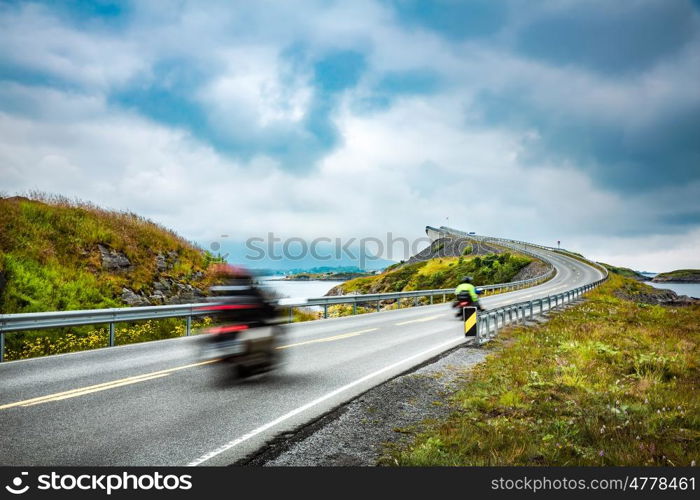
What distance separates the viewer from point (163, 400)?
631 cm

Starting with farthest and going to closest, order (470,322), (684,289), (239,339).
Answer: (684,289) < (470,322) < (239,339)

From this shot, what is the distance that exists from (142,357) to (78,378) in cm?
208

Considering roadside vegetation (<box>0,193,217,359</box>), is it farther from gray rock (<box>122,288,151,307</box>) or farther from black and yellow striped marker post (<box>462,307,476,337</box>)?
black and yellow striped marker post (<box>462,307,476,337</box>)

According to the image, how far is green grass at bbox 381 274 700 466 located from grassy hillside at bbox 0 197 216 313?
452 inches

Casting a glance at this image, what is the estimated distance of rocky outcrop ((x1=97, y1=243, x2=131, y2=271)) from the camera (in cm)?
1565

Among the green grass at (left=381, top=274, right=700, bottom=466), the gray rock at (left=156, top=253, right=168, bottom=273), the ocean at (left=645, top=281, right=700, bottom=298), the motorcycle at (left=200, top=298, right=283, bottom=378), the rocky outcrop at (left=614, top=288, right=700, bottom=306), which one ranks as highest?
the gray rock at (left=156, top=253, right=168, bottom=273)

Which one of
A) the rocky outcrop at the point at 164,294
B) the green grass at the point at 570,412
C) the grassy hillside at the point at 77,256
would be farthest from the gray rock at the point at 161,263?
the green grass at the point at 570,412

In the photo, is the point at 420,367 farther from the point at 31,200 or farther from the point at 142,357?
the point at 31,200

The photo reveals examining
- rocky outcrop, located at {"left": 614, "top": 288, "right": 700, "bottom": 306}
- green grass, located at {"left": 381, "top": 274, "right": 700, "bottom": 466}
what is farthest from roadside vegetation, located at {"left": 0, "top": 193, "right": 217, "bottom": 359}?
rocky outcrop, located at {"left": 614, "top": 288, "right": 700, "bottom": 306}

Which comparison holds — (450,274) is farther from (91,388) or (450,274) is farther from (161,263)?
(91,388)

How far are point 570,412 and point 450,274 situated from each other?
7054 centimetres

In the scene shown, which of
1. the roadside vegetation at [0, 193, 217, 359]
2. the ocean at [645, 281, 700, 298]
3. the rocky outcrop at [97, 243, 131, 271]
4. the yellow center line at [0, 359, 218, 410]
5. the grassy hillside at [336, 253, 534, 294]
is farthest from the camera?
the ocean at [645, 281, 700, 298]

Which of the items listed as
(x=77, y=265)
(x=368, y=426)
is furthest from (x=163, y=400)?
(x=77, y=265)

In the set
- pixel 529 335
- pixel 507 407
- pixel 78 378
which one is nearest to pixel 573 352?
pixel 529 335
